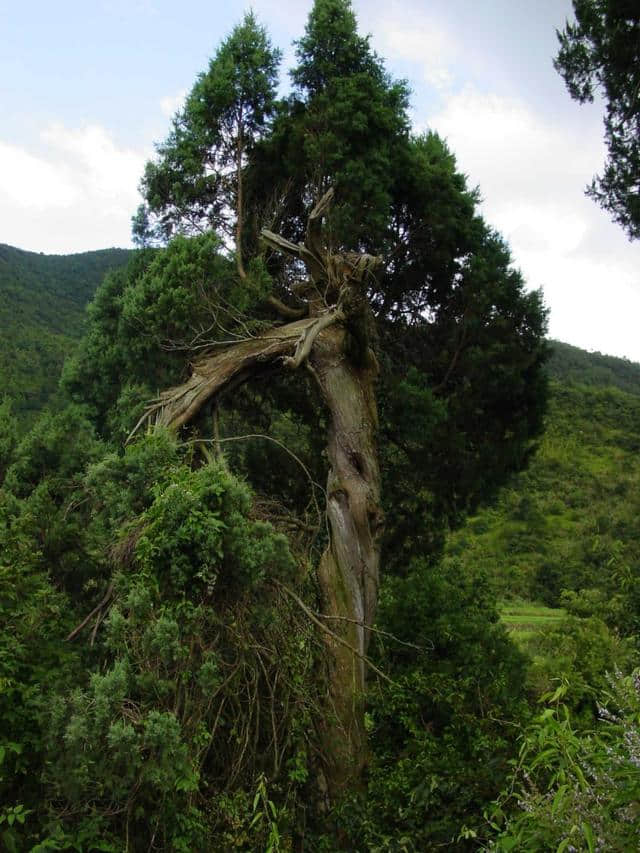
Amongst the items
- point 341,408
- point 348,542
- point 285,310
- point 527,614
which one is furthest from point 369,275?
point 527,614

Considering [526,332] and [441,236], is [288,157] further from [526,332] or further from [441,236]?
[526,332]

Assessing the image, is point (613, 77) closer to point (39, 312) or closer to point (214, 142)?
point (214, 142)

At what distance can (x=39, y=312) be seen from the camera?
26.8 meters

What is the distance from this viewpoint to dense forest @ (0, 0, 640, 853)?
3.64m

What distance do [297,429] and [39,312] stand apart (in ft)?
68.4

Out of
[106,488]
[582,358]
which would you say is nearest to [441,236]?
[106,488]

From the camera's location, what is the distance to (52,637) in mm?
4383

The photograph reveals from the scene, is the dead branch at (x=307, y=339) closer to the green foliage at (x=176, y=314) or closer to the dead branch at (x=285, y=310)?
the green foliage at (x=176, y=314)

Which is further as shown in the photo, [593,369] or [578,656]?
[593,369]

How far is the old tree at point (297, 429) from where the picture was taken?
3.95 meters

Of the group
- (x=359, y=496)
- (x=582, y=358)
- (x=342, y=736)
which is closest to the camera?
(x=342, y=736)

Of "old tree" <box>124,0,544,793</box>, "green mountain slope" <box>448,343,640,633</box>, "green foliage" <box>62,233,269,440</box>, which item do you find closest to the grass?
"green mountain slope" <box>448,343,640,633</box>

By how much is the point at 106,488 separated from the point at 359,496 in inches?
106

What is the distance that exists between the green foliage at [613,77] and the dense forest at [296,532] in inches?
62.0
